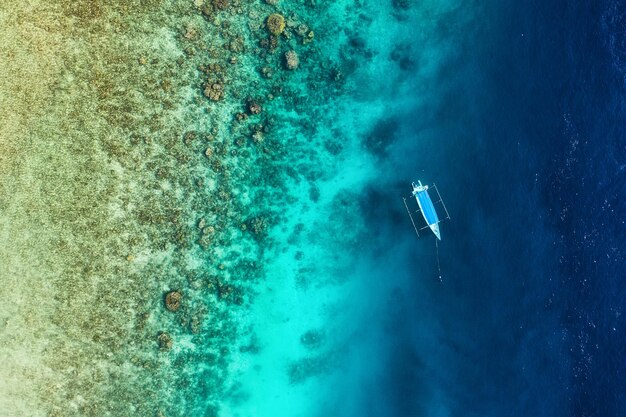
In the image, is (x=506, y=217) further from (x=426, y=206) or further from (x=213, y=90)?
(x=213, y=90)

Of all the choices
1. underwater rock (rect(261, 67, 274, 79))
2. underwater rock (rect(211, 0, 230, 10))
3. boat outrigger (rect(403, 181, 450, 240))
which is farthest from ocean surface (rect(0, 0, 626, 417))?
boat outrigger (rect(403, 181, 450, 240))

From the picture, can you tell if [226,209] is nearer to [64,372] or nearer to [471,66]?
[64,372]

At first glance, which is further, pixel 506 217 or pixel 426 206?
pixel 506 217

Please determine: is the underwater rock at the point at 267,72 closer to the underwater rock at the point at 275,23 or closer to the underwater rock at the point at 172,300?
the underwater rock at the point at 275,23

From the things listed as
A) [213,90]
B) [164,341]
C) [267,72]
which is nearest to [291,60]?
[267,72]

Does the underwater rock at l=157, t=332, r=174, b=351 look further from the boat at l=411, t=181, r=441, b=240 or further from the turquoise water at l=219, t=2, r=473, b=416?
the boat at l=411, t=181, r=441, b=240

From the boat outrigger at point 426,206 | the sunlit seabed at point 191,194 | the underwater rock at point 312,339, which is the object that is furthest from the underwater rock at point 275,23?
the underwater rock at point 312,339

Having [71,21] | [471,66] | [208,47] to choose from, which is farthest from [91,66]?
[471,66]
